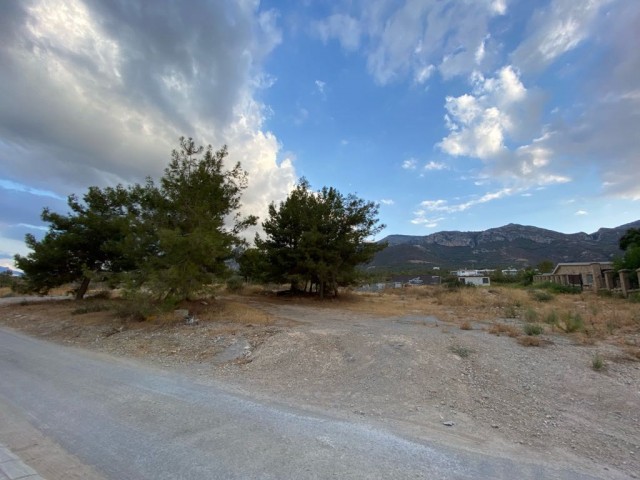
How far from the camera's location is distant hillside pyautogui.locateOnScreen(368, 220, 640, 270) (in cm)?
11006

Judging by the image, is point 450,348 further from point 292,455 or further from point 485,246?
point 485,246

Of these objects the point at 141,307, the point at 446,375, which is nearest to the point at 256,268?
the point at 141,307

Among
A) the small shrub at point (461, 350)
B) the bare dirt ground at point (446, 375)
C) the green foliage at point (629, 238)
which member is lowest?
the bare dirt ground at point (446, 375)

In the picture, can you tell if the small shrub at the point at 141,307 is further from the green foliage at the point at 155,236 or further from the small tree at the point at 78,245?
the small tree at the point at 78,245

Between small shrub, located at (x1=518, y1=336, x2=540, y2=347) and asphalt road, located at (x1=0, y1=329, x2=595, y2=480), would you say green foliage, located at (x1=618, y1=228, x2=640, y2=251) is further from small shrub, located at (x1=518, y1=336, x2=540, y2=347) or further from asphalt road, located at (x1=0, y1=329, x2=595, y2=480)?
asphalt road, located at (x1=0, y1=329, x2=595, y2=480)

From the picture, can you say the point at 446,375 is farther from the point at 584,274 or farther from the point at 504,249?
the point at 504,249

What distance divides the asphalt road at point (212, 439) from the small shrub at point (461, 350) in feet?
14.6

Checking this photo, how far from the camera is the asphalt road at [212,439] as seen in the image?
11.6 feet

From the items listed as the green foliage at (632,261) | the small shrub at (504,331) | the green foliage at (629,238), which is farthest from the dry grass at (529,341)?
the green foliage at (629,238)

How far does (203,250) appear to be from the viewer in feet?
42.8

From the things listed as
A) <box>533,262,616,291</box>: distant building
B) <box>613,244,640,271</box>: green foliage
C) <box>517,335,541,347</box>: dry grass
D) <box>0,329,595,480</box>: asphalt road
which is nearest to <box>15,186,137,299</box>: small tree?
<box>0,329,595,480</box>: asphalt road

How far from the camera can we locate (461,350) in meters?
8.60

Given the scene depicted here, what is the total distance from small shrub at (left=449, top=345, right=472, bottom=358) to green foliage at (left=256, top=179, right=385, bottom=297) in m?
13.4

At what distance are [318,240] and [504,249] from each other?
436 feet
